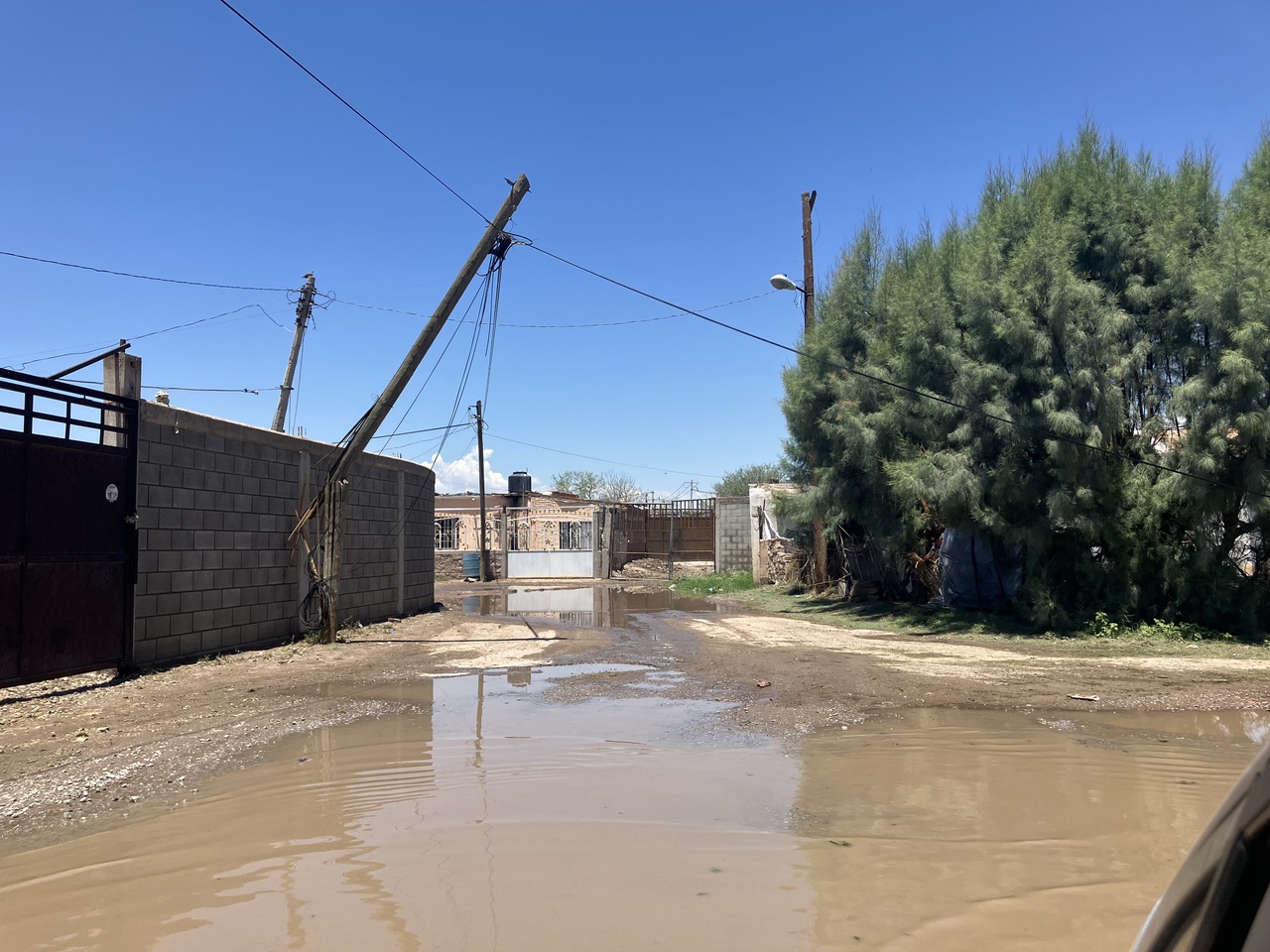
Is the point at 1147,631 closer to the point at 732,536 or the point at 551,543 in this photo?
the point at 732,536

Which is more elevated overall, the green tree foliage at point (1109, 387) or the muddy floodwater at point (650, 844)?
the green tree foliage at point (1109, 387)

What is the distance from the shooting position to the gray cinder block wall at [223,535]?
9930 millimetres

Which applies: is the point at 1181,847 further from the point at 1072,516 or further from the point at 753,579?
the point at 753,579

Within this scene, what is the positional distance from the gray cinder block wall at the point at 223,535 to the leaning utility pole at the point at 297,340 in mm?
9891

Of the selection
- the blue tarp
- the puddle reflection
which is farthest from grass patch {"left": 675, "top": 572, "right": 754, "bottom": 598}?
the blue tarp

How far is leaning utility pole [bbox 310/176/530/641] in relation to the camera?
12.7 meters

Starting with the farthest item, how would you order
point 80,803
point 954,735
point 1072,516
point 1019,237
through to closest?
point 1019,237
point 1072,516
point 954,735
point 80,803

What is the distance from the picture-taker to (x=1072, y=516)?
41.8 ft

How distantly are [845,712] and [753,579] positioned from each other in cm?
1745

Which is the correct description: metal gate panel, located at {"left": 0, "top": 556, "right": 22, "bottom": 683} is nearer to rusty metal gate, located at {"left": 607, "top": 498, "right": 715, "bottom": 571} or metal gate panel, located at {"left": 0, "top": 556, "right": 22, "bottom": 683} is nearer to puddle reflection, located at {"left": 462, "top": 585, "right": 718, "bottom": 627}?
puddle reflection, located at {"left": 462, "top": 585, "right": 718, "bottom": 627}

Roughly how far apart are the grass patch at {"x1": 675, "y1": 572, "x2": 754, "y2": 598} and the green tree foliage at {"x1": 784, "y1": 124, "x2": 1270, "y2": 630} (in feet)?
32.4

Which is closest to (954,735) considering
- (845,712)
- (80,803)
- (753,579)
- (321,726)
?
(845,712)

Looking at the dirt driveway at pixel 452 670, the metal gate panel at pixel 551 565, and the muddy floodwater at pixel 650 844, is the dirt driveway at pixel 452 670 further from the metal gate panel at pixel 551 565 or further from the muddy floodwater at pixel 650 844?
the metal gate panel at pixel 551 565

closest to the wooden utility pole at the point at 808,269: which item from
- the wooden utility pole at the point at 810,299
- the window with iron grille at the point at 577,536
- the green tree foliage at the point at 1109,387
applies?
the wooden utility pole at the point at 810,299
